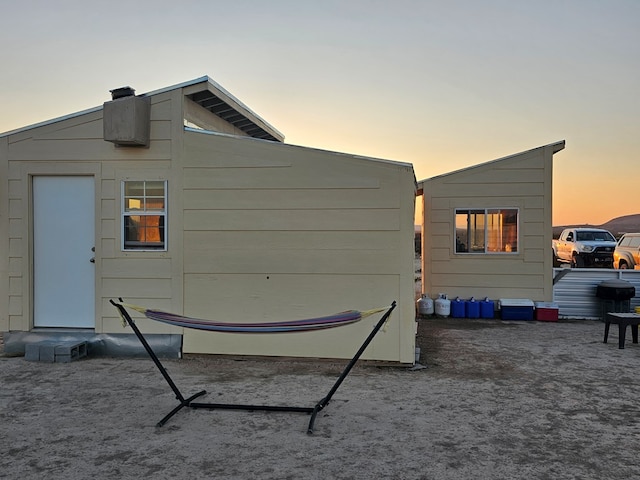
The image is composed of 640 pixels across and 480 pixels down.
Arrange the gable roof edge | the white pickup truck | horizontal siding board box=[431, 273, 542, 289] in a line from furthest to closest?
the white pickup truck
horizontal siding board box=[431, 273, 542, 289]
the gable roof edge

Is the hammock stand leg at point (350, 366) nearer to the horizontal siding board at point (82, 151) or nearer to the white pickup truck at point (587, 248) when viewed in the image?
the horizontal siding board at point (82, 151)

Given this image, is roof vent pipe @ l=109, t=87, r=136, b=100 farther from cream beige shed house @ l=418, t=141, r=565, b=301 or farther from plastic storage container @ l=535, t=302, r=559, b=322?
plastic storage container @ l=535, t=302, r=559, b=322

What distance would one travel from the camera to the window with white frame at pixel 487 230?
10719 millimetres

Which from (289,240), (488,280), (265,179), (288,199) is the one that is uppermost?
(265,179)

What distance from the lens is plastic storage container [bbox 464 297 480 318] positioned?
34.4 ft

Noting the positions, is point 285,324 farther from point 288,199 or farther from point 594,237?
point 594,237

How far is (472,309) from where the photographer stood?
34.4 ft

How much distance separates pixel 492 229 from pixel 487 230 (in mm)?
112

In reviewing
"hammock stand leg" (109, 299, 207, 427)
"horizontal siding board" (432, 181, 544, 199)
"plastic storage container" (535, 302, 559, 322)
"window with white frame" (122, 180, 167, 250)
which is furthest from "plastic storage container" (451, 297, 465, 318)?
"hammock stand leg" (109, 299, 207, 427)

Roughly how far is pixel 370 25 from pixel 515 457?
7964 millimetres

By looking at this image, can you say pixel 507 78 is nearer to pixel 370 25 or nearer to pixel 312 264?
pixel 370 25

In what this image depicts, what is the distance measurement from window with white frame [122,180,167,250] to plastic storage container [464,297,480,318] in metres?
6.26

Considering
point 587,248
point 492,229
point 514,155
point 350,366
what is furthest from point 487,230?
point 587,248

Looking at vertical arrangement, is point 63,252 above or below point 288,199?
below
